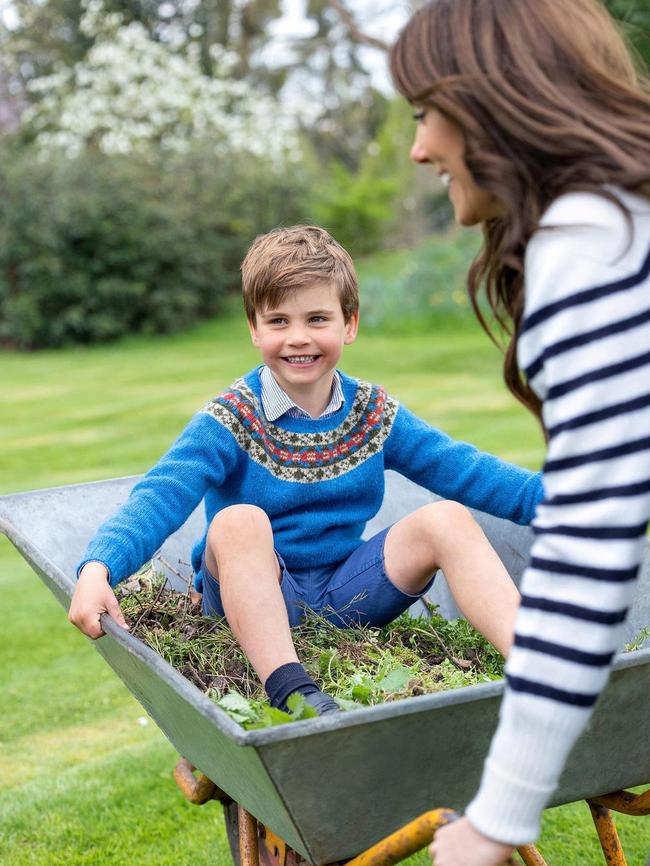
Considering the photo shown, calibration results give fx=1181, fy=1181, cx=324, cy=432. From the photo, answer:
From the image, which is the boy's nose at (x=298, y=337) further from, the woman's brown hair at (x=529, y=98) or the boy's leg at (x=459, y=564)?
the woman's brown hair at (x=529, y=98)

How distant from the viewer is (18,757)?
3.12 metres

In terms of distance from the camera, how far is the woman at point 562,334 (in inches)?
43.1

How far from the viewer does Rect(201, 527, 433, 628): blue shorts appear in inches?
83.7

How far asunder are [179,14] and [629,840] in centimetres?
2072

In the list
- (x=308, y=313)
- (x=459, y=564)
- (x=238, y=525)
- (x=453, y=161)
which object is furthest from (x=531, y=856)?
(x=453, y=161)

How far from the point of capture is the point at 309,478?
7.25 feet

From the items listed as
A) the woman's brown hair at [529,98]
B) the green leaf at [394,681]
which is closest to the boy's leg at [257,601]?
the green leaf at [394,681]

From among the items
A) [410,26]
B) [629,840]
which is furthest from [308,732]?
[629,840]

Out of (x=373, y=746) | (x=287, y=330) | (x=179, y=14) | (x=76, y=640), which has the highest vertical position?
(x=179, y=14)

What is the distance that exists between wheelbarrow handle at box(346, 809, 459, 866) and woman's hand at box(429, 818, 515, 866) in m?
0.06

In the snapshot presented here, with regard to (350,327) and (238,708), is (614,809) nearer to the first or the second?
(238,708)

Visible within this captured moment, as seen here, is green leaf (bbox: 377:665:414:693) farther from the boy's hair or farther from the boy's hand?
the boy's hair

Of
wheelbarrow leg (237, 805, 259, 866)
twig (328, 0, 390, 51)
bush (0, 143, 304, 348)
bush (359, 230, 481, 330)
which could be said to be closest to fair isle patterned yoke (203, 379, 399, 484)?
wheelbarrow leg (237, 805, 259, 866)

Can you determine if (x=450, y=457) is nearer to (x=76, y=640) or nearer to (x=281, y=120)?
(x=76, y=640)
